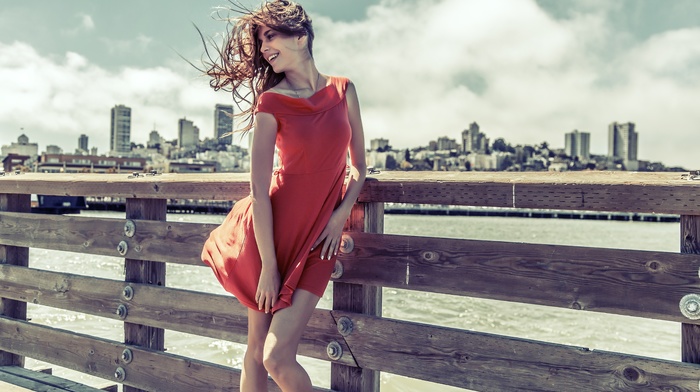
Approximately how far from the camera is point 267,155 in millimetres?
2312

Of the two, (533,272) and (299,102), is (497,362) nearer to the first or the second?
(533,272)

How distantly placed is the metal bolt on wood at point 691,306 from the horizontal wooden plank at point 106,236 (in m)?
2.01

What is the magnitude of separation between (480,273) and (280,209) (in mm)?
785

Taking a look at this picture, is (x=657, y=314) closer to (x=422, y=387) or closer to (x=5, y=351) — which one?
(x=5, y=351)

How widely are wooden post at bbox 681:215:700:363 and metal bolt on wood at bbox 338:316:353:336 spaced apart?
1.25m

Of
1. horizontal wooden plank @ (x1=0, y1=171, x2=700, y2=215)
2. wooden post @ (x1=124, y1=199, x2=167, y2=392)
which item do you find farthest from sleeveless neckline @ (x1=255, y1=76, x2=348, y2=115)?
wooden post @ (x1=124, y1=199, x2=167, y2=392)

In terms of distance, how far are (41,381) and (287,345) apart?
222 centimetres

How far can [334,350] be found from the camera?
2.78 metres

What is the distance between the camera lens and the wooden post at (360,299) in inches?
108

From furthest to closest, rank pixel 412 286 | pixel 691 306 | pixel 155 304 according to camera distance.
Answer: pixel 155 304 → pixel 412 286 → pixel 691 306

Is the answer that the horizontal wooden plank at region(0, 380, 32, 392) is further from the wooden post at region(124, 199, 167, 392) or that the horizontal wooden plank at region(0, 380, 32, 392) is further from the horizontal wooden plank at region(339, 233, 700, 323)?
the horizontal wooden plank at region(339, 233, 700, 323)

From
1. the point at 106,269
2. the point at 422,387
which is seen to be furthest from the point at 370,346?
the point at 106,269

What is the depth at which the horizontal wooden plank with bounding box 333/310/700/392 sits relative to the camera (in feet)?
7.06

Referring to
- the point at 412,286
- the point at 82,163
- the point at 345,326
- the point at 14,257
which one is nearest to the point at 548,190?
the point at 412,286
